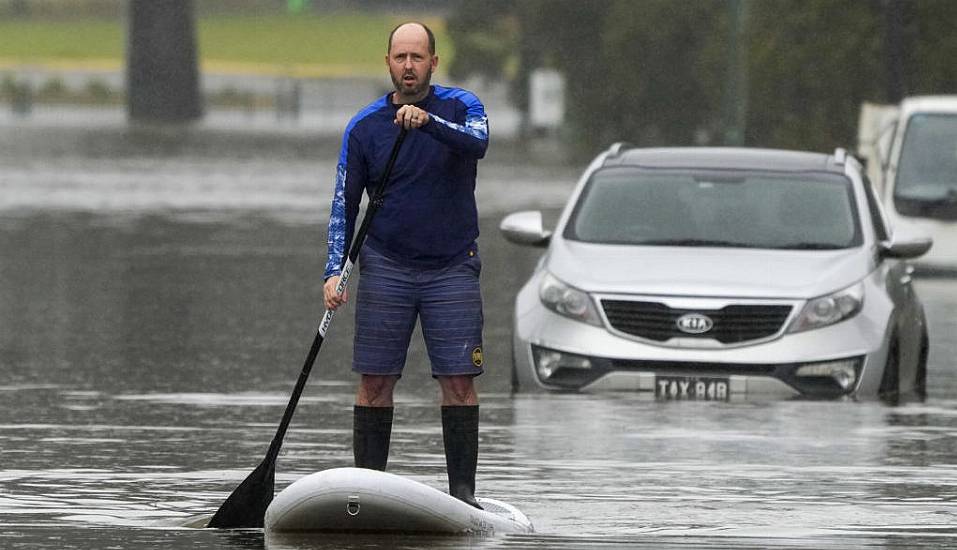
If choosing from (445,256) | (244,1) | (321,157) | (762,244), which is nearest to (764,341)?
(762,244)

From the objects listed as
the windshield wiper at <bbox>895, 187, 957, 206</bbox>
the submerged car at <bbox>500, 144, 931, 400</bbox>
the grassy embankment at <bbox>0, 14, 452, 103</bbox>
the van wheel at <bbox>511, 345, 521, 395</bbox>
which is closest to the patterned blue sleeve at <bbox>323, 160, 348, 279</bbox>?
the submerged car at <bbox>500, 144, 931, 400</bbox>

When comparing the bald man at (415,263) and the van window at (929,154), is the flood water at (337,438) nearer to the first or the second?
the bald man at (415,263)

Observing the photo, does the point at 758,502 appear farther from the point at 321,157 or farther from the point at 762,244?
the point at 321,157

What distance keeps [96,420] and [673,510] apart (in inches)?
161

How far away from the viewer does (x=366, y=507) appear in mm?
9453

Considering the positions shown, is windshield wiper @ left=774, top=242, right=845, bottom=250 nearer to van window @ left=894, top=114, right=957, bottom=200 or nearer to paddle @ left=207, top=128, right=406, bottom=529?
paddle @ left=207, top=128, right=406, bottom=529

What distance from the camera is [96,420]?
45.3 ft

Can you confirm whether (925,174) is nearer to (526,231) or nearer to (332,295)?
(526,231)

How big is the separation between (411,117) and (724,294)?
5.24 m

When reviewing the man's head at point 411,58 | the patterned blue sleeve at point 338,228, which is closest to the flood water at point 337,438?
the patterned blue sleeve at point 338,228

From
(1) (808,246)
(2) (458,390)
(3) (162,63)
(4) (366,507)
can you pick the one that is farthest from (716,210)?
(3) (162,63)

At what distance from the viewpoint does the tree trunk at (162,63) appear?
91.2 m

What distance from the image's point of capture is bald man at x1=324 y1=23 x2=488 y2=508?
32.9ft

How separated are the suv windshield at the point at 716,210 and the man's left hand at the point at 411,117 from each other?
238 inches
